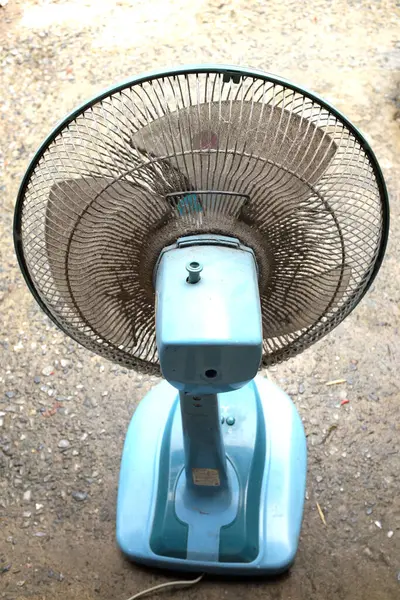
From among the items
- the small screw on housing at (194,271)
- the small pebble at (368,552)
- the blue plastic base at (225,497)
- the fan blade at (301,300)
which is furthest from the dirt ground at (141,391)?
the small screw on housing at (194,271)

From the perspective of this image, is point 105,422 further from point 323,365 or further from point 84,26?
point 84,26

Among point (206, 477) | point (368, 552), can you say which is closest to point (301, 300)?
point (206, 477)

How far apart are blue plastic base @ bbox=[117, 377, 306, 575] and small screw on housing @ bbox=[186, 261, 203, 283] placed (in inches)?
28.2

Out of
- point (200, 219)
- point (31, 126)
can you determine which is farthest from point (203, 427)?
point (31, 126)

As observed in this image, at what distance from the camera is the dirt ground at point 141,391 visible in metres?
1.78

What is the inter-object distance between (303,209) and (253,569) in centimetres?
97

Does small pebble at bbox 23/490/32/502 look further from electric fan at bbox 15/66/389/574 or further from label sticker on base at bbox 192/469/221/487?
electric fan at bbox 15/66/389/574

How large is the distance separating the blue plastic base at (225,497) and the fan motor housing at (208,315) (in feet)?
2.09

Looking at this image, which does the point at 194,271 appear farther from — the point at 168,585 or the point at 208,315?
the point at 168,585

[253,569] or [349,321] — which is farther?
[349,321]

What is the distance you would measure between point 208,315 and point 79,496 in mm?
1082

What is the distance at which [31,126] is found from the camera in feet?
9.26

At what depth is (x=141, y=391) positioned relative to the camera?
213cm

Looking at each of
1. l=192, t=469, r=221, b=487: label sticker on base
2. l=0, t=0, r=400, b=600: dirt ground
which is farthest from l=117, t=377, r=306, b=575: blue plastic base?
l=0, t=0, r=400, b=600: dirt ground
